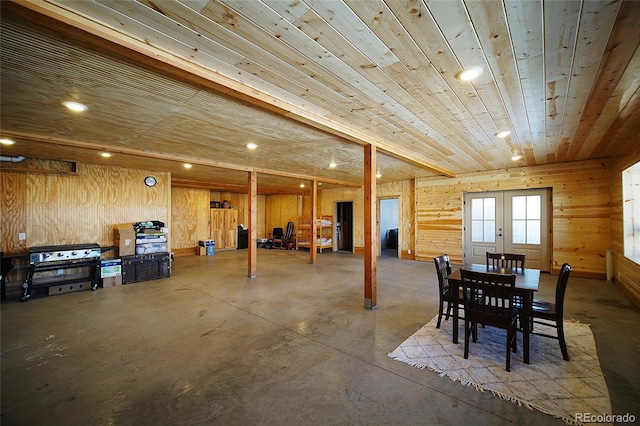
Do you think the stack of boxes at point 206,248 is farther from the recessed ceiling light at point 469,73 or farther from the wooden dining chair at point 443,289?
the recessed ceiling light at point 469,73

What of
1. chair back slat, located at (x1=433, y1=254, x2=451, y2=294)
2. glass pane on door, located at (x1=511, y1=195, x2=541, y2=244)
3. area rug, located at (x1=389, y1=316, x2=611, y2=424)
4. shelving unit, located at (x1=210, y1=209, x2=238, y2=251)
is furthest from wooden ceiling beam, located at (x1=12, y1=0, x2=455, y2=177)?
shelving unit, located at (x1=210, y1=209, x2=238, y2=251)

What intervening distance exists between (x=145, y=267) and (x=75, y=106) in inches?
158

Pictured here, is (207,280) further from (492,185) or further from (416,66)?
(492,185)

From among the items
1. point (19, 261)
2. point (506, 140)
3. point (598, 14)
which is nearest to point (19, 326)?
point (19, 261)

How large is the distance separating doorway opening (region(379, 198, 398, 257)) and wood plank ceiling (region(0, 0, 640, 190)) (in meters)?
7.84

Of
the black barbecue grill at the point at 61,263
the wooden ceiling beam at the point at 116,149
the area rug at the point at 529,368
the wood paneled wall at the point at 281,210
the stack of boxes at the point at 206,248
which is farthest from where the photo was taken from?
the wood paneled wall at the point at 281,210

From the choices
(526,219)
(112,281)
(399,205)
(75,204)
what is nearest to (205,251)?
(112,281)

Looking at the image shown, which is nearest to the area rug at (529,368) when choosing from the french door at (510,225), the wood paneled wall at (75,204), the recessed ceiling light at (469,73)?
the recessed ceiling light at (469,73)

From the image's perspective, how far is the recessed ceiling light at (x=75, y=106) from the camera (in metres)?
2.77

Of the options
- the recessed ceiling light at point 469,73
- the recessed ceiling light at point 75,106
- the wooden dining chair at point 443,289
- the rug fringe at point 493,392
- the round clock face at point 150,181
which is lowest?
the rug fringe at point 493,392

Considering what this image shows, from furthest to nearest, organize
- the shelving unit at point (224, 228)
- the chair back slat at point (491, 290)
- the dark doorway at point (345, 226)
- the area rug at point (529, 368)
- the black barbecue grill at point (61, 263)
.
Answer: the dark doorway at point (345, 226) < the shelving unit at point (224, 228) < the black barbecue grill at point (61, 263) < the chair back slat at point (491, 290) < the area rug at point (529, 368)

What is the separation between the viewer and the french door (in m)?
6.38

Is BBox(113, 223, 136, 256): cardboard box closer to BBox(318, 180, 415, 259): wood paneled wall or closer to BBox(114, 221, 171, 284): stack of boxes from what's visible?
BBox(114, 221, 171, 284): stack of boxes

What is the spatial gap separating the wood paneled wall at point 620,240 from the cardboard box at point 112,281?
29.9 ft
